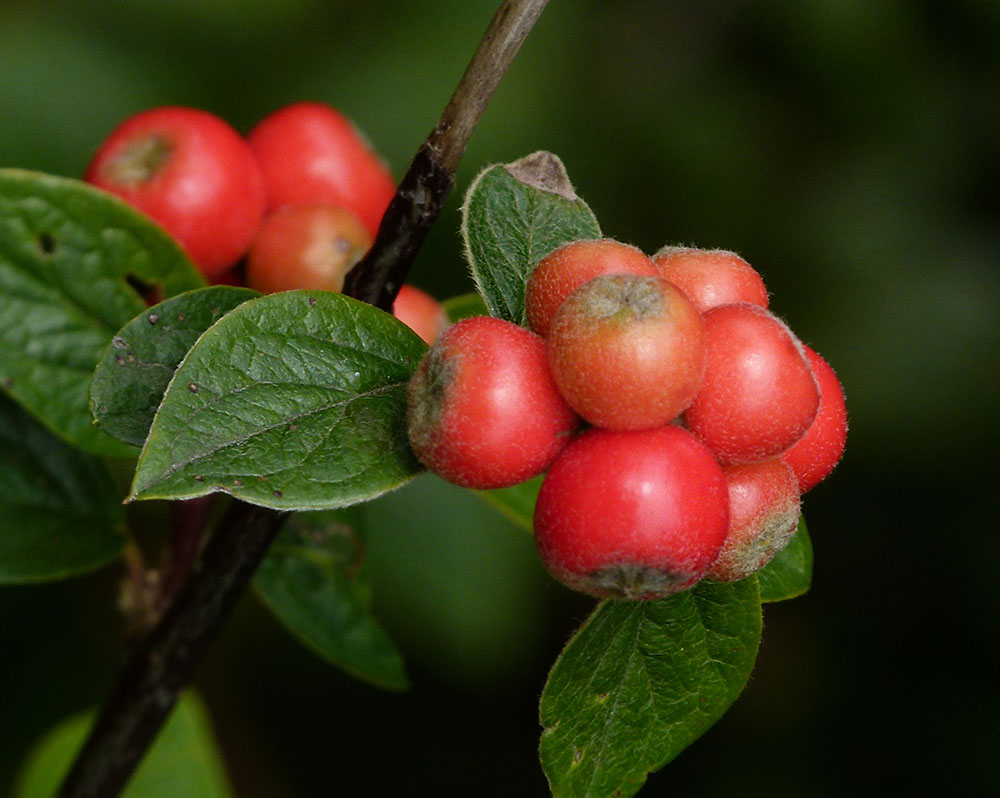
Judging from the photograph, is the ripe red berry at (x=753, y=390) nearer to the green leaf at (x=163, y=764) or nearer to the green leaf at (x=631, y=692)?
the green leaf at (x=631, y=692)

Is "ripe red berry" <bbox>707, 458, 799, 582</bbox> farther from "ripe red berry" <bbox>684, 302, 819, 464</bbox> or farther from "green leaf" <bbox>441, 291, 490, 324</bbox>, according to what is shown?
"green leaf" <bbox>441, 291, 490, 324</bbox>

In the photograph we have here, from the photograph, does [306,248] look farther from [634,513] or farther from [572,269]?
[634,513]

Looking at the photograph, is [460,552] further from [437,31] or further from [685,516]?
[685,516]

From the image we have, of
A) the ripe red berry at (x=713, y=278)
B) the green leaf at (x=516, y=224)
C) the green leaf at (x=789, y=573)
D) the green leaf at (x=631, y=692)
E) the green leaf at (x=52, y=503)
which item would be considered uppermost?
the ripe red berry at (x=713, y=278)

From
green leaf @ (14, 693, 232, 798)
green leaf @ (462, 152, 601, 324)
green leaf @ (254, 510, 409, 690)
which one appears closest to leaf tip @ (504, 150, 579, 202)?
green leaf @ (462, 152, 601, 324)

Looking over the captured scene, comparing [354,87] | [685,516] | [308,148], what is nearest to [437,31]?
[354,87]

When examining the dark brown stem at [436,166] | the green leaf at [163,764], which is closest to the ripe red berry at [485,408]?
the dark brown stem at [436,166]
